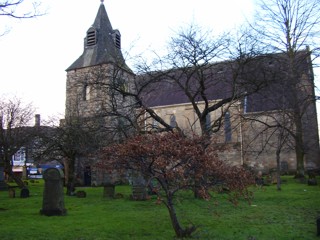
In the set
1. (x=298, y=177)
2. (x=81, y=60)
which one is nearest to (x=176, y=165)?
(x=298, y=177)

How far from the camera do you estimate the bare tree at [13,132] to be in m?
25.1

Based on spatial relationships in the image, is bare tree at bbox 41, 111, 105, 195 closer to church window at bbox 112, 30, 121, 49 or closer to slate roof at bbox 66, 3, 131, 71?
slate roof at bbox 66, 3, 131, 71

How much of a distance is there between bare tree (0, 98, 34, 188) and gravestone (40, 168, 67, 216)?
1254 centimetres

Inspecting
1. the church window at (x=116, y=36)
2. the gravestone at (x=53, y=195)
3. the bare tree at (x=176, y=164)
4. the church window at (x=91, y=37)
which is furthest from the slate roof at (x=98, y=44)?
the bare tree at (x=176, y=164)

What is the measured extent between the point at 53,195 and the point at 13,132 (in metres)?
18.8

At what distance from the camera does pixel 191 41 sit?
1755cm

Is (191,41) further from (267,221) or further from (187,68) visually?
(267,221)

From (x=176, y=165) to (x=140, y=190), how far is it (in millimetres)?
9954

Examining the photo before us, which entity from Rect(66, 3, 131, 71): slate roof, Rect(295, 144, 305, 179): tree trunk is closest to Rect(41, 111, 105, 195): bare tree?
Rect(66, 3, 131, 71): slate roof

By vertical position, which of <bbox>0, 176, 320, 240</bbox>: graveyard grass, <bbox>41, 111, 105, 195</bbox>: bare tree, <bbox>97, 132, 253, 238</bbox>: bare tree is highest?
<bbox>41, 111, 105, 195</bbox>: bare tree

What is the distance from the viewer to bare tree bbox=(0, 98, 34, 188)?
25062 mm

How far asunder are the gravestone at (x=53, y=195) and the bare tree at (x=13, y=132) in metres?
12.5

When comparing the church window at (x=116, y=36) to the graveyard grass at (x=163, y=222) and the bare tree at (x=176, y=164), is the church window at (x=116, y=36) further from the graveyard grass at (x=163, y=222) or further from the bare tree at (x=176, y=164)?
the bare tree at (x=176, y=164)

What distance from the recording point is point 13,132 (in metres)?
29.1
